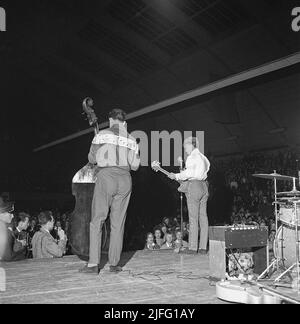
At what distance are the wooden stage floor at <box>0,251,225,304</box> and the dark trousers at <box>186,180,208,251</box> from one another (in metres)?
0.44

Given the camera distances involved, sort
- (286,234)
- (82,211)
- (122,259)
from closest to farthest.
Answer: (286,234)
(82,211)
(122,259)

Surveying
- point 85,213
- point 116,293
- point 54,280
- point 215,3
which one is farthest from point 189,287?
point 215,3

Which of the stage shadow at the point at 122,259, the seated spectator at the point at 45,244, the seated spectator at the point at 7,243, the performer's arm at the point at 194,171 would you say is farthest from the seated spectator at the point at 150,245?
the seated spectator at the point at 7,243

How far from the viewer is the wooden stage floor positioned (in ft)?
8.45

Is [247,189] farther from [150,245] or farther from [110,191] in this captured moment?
[110,191]

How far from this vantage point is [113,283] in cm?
306

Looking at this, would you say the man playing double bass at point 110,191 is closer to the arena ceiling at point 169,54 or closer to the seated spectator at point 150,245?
the seated spectator at point 150,245

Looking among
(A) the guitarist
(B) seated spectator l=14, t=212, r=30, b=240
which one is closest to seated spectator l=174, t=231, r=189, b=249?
(A) the guitarist

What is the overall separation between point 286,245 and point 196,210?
5.39 ft

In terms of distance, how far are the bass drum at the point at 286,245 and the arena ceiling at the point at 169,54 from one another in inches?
313

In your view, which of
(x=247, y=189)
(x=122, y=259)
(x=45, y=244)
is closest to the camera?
(x=122, y=259)

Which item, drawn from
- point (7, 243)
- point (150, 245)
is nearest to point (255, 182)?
point (150, 245)

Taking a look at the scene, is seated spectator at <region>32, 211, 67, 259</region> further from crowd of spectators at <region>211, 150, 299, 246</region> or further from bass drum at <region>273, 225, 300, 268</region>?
crowd of spectators at <region>211, 150, 299, 246</region>

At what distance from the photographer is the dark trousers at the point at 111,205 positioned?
344cm
